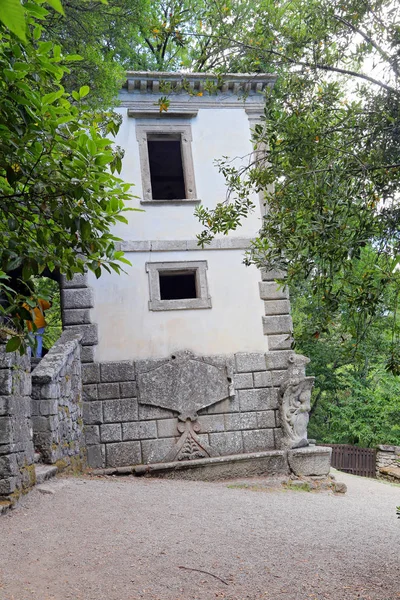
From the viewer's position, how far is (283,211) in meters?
5.66

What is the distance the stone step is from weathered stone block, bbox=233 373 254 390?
3873 mm

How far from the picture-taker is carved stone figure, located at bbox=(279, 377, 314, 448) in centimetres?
1108

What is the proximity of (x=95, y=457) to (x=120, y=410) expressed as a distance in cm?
87

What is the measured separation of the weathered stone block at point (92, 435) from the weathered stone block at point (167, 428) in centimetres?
103

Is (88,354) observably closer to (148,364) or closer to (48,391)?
(148,364)

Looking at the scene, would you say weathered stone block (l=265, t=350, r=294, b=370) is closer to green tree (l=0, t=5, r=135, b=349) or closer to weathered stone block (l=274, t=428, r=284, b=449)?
weathered stone block (l=274, t=428, r=284, b=449)

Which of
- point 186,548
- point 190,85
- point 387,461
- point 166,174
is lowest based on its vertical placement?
point 387,461

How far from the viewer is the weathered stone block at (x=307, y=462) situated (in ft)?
35.7

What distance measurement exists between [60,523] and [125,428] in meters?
4.68

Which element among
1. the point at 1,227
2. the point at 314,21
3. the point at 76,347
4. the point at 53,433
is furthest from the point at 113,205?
the point at 76,347

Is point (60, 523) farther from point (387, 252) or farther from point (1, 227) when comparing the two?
point (387, 252)

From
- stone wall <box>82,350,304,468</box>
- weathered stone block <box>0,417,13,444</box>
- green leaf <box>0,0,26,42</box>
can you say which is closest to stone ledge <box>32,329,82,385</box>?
stone wall <box>82,350,304,468</box>

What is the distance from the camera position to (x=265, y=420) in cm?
1121

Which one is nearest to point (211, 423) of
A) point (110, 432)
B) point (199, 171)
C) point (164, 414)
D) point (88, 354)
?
point (164, 414)
